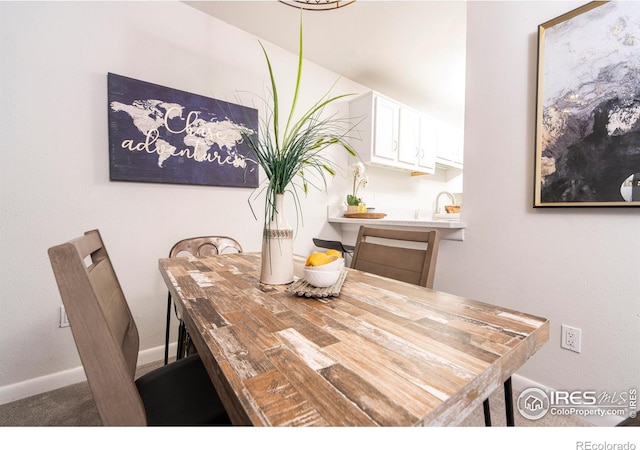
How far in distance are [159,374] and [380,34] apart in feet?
8.59

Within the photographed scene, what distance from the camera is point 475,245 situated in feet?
5.67

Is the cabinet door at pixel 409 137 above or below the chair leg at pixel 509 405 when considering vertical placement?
above

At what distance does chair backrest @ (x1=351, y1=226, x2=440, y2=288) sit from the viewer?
109 centimetres

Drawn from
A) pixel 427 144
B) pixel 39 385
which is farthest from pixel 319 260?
pixel 427 144

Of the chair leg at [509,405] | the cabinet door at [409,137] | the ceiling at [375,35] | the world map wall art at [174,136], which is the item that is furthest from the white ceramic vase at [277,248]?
the cabinet door at [409,137]

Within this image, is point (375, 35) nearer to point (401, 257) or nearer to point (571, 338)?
→ point (401, 257)

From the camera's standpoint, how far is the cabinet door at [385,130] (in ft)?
9.02

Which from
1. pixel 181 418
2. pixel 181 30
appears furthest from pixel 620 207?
pixel 181 30

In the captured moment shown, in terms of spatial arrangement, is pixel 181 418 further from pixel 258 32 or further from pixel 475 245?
pixel 258 32

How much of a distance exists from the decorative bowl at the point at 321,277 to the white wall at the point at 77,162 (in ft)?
4.87

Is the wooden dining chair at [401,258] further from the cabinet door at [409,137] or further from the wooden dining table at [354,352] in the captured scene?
the cabinet door at [409,137]

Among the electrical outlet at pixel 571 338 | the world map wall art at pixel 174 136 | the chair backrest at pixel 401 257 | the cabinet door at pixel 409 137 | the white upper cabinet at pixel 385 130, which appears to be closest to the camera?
the chair backrest at pixel 401 257

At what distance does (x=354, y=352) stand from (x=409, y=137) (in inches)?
117
